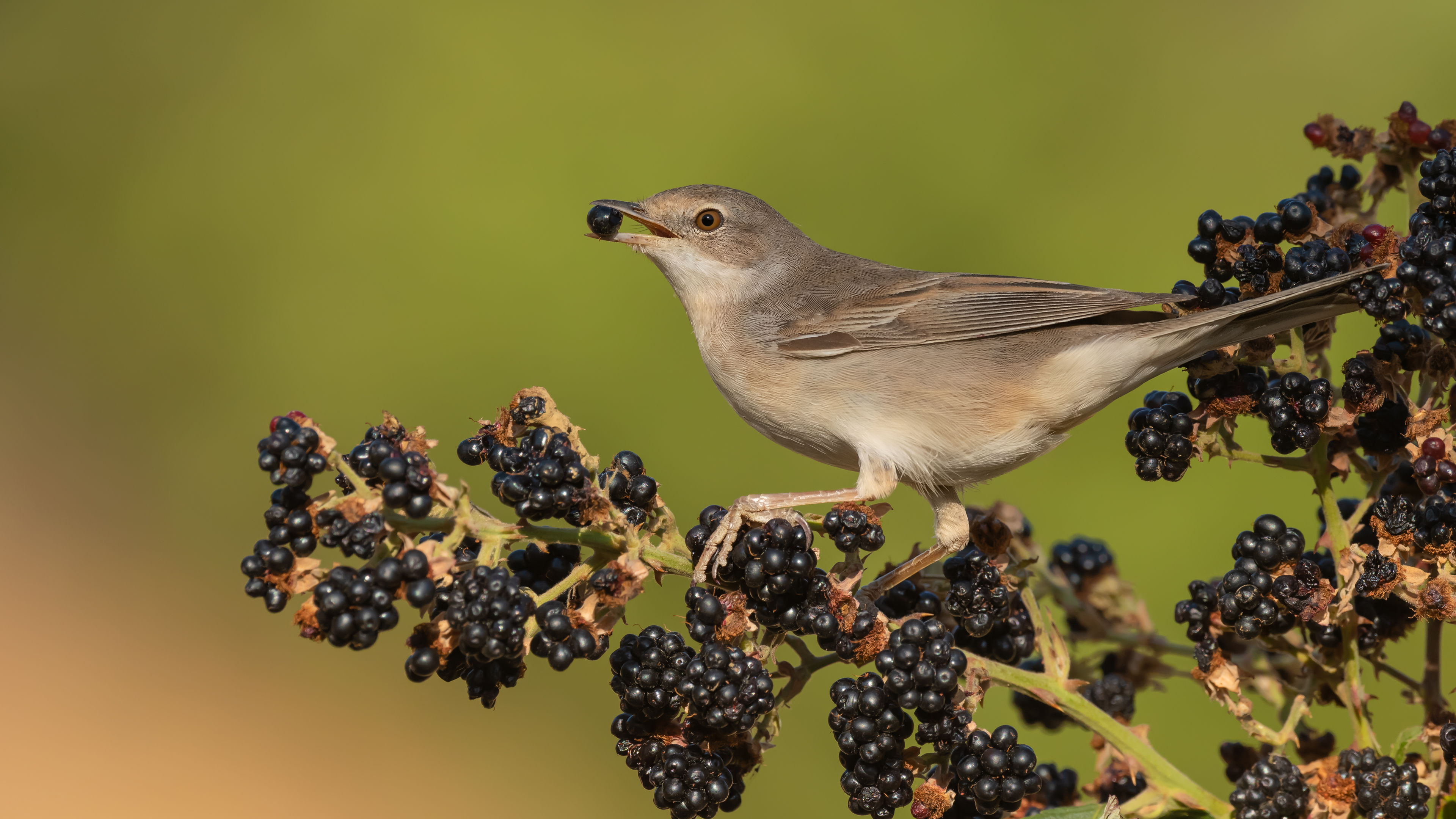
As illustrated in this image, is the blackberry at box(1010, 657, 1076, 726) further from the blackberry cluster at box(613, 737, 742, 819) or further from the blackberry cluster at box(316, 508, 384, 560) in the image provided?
the blackberry cluster at box(316, 508, 384, 560)

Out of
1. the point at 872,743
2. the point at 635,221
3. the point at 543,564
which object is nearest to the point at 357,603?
the point at 543,564

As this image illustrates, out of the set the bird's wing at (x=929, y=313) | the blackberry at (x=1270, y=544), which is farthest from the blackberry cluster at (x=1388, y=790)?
the bird's wing at (x=929, y=313)

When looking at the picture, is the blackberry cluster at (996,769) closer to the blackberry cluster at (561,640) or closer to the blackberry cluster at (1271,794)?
the blackberry cluster at (1271,794)

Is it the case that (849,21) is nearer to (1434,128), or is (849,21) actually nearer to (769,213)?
(769,213)

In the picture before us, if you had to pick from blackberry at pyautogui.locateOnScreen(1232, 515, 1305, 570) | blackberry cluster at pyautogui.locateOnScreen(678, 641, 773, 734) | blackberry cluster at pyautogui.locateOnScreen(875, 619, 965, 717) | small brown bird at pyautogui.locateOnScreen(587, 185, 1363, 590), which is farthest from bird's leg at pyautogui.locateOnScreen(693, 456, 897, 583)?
blackberry at pyautogui.locateOnScreen(1232, 515, 1305, 570)

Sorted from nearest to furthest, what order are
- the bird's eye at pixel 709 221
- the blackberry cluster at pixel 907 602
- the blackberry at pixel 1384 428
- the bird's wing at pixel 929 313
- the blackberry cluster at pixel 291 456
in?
the blackberry cluster at pixel 291 456 → the blackberry at pixel 1384 428 → the blackberry cluster at pixel 907 602 → the bird's wing at pixel 929 313 → the bird's eye at pixel 709 221

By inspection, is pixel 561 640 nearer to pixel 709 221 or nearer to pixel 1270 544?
pixel 1270 544

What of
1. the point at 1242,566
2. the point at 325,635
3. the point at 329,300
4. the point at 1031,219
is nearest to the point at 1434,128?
the point at 1242,566
